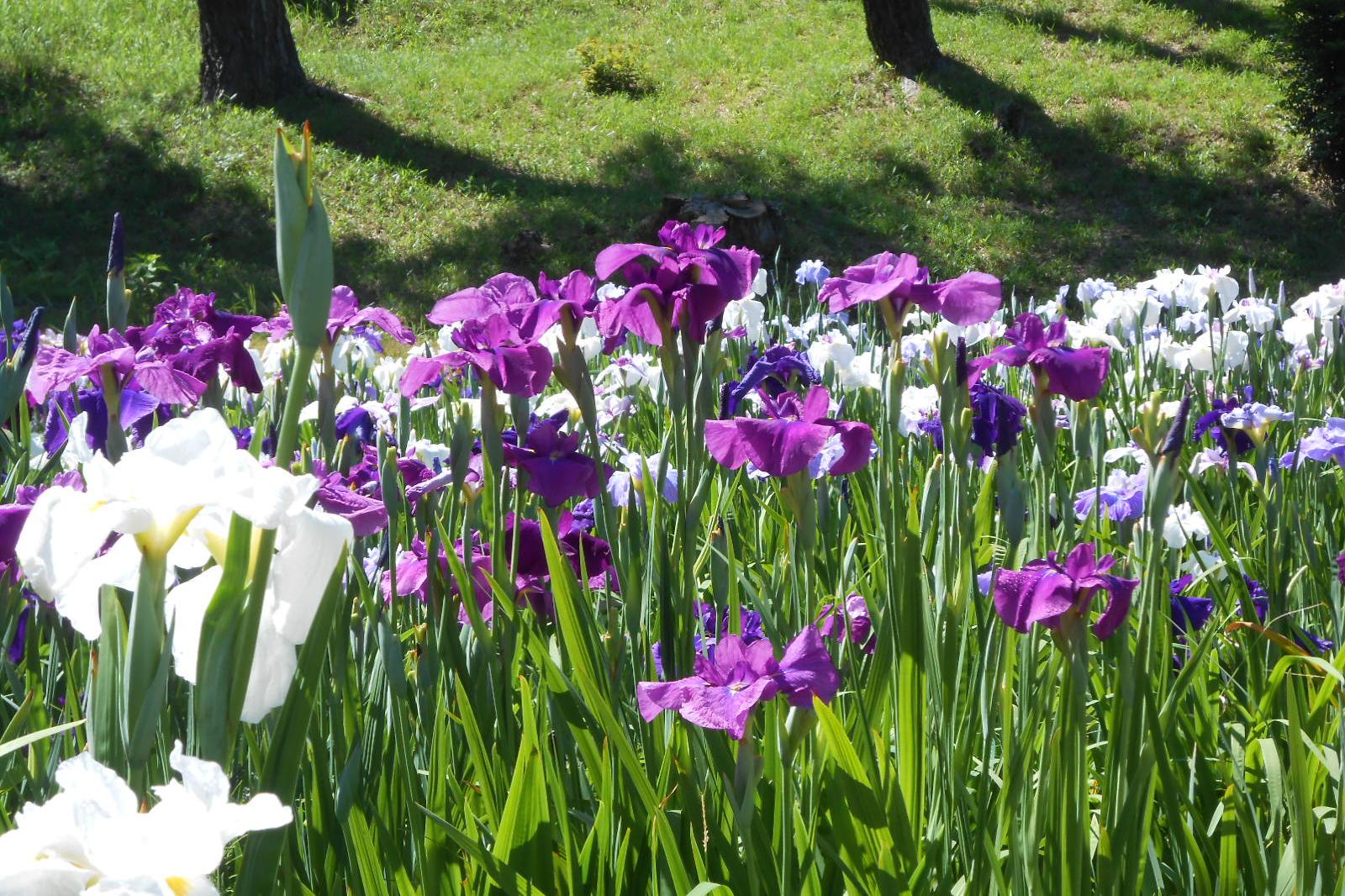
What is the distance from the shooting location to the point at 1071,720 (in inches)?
38.1

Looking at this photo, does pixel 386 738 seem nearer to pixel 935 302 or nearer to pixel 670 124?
pixel 935 302

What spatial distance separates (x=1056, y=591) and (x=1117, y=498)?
93 centimetres

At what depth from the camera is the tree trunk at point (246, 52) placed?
9414 mm

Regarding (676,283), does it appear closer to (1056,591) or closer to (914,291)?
(914,291)

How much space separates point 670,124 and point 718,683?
9.62m

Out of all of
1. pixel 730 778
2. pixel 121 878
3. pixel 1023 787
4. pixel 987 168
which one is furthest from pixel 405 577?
pixel 987 168

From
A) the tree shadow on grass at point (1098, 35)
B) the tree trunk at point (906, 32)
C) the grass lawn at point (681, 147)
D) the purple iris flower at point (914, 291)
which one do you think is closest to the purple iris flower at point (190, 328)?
the purple iris flower at point (914, 291)

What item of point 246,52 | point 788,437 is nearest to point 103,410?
point 788,437

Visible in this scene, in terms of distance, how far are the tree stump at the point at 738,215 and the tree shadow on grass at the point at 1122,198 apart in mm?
1786

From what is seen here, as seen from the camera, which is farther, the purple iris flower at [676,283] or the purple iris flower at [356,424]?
the purple iris flower at [356,424]

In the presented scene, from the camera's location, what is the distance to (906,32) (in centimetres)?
1046

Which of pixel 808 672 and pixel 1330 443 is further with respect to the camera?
pixel 1330 443

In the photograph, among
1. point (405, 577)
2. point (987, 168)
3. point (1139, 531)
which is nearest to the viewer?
point (1139, 531)

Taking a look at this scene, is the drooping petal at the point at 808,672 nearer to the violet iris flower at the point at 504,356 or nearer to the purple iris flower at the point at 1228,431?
the violet iris flower at the point at 504,356
